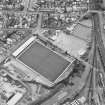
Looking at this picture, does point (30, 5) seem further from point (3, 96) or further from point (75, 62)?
point (3, 96)

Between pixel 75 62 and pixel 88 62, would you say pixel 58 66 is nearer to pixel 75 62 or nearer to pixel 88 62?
pixel 75 62

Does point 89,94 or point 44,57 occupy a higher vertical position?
point 44,57

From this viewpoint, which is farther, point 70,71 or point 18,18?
point 18,18

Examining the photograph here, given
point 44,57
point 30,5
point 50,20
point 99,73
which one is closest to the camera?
point 99,73

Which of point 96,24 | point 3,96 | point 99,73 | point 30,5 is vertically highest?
point 30,5

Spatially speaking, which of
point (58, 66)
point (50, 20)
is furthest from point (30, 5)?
point (58, 66)

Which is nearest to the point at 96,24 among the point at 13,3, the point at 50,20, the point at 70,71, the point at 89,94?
the point at 50,20

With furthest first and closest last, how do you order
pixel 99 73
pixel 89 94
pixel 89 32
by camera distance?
pixel 89 32
pixel 99 73
pixel 89 94
